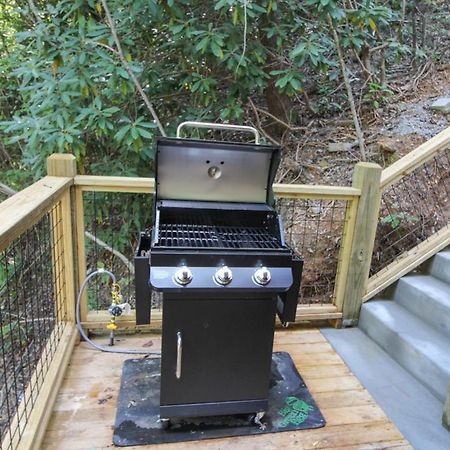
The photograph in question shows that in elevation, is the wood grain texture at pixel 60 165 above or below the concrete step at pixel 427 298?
above

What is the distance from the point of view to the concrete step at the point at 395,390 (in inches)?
71.2

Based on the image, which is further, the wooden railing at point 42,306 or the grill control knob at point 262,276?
→ the grill control knob at point 262,276

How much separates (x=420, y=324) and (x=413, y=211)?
1.42m

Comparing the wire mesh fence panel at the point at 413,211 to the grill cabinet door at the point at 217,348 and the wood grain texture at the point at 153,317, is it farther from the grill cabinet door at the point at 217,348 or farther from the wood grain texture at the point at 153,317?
the grill cabinet door at the point at 217,348

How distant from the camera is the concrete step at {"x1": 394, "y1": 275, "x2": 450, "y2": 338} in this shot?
2352 millimetres

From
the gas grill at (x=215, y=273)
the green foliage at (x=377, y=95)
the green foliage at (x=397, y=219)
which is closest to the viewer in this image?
the gas grill at (x=215, y=273)

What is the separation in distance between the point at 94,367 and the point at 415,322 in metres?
1.87

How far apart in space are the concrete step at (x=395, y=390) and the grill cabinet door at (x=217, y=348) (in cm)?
70

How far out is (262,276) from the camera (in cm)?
154

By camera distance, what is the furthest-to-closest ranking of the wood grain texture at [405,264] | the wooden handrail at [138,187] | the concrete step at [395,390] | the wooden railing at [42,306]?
1. the wood grain texture at [405,264]
2. the wooden handrail at [138,187]
3. the concrete step at [395,390]
4. the wooden railing at [42,306]

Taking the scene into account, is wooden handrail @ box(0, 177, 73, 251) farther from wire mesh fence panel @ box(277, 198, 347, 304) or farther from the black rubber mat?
wire mesh fence panel @ box(277, 198, 347, 304)

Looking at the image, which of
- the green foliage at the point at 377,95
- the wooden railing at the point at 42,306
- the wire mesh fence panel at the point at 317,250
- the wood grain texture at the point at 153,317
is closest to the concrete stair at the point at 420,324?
the wood grain texture at the point at 153,317

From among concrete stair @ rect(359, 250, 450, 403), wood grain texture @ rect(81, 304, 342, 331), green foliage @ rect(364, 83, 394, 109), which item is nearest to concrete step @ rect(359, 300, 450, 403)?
concrete stair @ rect(359, 250, 450, 403)

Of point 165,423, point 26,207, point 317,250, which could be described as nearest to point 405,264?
point 317,250
